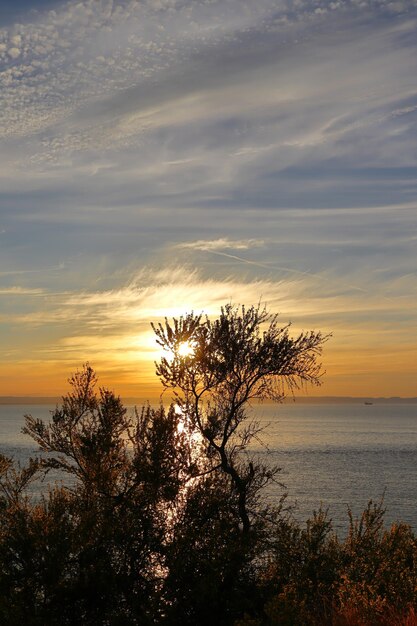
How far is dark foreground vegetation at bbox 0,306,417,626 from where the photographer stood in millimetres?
18594

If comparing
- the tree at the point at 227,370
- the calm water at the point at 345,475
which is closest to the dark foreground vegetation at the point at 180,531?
the tree at the point at 227,370

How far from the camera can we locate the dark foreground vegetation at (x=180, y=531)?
61.0ft

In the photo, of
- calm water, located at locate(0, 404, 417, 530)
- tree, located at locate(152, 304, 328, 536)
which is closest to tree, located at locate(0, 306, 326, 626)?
tree, located at locate(152, 304, 328, 536)

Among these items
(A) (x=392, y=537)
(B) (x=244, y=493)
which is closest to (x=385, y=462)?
(A) (x=392, y=537)

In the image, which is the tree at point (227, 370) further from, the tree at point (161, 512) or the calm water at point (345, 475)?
the calm water at point (345, 475)

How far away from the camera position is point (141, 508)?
21750 mm

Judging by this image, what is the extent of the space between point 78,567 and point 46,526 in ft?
5.45

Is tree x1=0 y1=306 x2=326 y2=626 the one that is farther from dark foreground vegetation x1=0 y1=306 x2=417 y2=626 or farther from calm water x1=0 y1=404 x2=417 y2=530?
calm water x1=0 y1=404 x2=417 y2=530

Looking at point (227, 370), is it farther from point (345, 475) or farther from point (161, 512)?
point (345, 475)

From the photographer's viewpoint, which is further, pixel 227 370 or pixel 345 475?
pixel 345 475

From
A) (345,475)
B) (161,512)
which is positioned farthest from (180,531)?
(345,475)

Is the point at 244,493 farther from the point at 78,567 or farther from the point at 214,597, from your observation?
the point at 78,567

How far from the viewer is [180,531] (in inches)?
842

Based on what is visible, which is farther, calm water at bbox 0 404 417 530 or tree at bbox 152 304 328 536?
calm water at bbox 0 404 417 530
